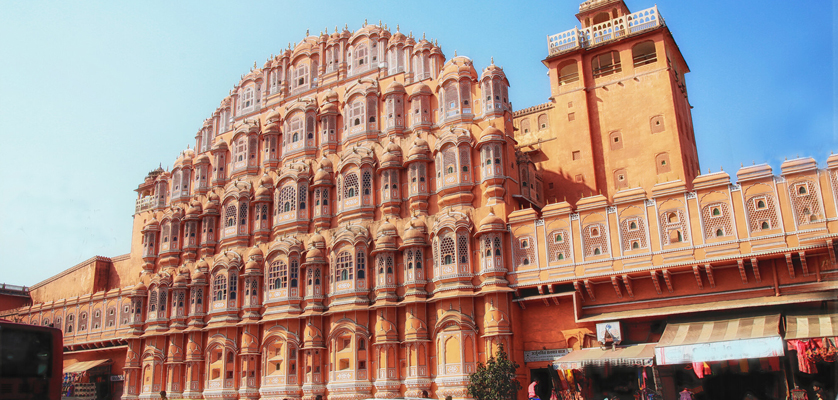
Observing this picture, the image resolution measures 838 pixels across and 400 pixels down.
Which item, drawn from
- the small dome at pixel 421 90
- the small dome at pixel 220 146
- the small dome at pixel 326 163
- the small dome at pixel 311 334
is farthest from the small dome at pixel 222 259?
the small dome at pixel 421 90

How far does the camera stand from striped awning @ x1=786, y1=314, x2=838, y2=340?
20.3 m

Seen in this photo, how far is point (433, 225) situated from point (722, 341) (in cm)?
1242

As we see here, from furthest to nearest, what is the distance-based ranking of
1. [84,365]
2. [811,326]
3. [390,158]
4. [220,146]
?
1. [84,365]
2. [220,146]
3. [390,158]
4. [811,326]

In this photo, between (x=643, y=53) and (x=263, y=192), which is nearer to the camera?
(x=643, y=53)

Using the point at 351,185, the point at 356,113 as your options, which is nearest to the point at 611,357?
the point at 351,185

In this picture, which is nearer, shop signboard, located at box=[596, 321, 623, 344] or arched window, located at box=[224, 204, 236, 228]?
shop signboard, located at box=[596, 321, 623, 344]

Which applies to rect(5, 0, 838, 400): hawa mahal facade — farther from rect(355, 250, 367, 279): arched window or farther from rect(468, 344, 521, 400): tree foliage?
rect(468, 344, 521, 400): tree foliage

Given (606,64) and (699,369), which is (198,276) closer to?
(606,64)

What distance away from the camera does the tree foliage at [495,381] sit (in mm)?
24094

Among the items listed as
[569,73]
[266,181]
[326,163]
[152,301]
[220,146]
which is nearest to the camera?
[326,163]

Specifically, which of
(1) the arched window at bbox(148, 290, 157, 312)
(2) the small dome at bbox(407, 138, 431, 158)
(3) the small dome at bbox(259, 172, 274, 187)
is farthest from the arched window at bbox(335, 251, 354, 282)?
(1) the arched window at bbox(148, 290, 157, 312)

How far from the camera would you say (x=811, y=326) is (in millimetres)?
20938

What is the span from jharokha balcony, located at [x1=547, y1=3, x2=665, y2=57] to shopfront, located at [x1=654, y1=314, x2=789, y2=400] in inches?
607

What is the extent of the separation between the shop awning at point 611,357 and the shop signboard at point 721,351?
1.99 ft
